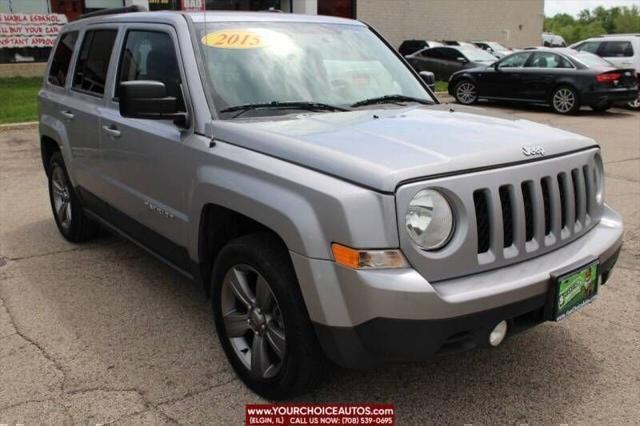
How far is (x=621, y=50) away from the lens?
54.6 ft

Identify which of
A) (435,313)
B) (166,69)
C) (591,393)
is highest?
(166,69)

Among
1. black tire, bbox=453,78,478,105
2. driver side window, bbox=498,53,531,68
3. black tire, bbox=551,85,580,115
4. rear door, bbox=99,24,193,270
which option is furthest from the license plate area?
black tire, bbox=453,78,478,105

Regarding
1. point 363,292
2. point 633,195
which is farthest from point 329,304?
point 633,195

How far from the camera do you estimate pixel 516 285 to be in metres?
2.57

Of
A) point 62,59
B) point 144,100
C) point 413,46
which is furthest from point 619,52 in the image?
point 144,100

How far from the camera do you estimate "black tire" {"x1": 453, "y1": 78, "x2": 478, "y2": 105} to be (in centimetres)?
1616

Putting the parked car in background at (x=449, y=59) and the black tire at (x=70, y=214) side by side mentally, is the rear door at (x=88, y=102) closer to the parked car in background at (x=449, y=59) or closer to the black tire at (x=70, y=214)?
the black tire at (x=70, y=214)

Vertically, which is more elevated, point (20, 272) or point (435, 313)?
point (435, 313)

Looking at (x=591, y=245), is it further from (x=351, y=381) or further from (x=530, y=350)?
(x=351, y=381)

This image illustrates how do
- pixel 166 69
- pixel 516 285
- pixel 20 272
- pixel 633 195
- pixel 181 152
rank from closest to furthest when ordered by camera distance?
1. pixel 516 285
2. pixel 181 152
3. pixel 166 69
4. pixel 20 272
5. pixel 633 195

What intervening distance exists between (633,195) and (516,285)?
521cm

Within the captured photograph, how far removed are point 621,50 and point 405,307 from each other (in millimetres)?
16848

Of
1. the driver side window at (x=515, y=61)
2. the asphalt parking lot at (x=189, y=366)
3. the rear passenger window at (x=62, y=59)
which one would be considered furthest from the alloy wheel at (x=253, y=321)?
the driver side window at (x=515, y=61)

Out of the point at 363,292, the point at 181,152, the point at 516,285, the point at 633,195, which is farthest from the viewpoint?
the point at 633,195
